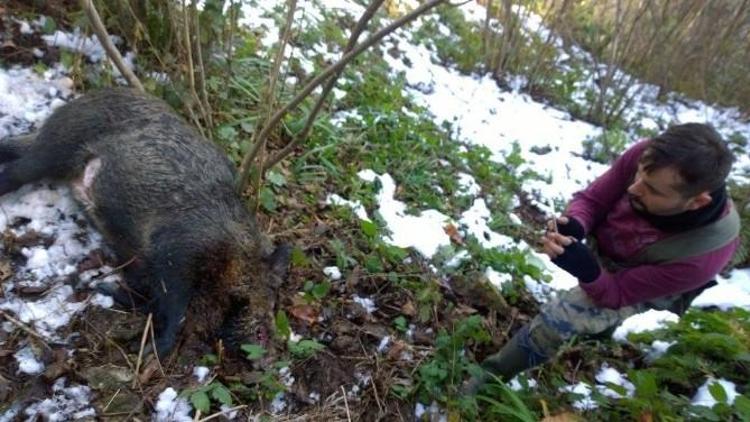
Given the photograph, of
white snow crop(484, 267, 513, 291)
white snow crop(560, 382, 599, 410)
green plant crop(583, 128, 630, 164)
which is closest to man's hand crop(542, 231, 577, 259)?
white snow crop(560, 382, 599, 410)

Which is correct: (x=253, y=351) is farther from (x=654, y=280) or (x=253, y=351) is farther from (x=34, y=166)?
(x=654, y=280)

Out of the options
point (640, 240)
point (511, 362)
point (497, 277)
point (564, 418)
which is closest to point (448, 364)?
point (511, 362)

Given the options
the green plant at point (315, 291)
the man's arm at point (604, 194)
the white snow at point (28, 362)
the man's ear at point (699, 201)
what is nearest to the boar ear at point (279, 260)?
the green plant at point (315, 291)

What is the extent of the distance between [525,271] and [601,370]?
32.3 inches

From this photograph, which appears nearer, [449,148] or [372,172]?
[372,172]

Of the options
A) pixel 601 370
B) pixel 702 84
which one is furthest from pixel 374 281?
pixel 702 84

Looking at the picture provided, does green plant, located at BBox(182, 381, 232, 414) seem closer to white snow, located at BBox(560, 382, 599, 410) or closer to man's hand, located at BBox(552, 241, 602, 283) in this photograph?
man's hand, located at BBox(552, 241, 602, 283)

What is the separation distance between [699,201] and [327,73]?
66.9 inches

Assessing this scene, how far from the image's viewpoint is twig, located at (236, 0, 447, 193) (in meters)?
2.09

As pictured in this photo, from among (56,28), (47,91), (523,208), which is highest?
(56,28)

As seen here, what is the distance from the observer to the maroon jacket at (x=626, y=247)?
7.66 ft

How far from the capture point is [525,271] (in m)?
3.71

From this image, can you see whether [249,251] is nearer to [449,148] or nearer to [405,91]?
[449,148]

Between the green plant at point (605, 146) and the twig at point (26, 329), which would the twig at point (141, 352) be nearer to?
the twig at point (26, 329)
